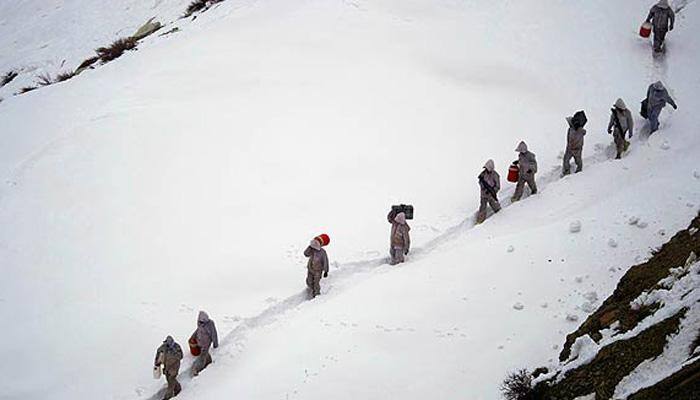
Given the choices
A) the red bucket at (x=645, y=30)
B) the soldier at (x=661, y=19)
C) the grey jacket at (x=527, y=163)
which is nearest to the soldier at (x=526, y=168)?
the grey jacket at (x=527, y=163)

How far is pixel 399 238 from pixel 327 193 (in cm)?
275

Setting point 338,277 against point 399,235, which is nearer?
point 399,235

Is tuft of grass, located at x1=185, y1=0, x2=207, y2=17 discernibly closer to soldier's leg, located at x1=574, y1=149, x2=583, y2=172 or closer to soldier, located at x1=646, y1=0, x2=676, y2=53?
soldier, located at x1=646, y1=0, x2=676, y2=53

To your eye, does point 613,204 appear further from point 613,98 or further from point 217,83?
point 217,83

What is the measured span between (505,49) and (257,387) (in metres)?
12.8

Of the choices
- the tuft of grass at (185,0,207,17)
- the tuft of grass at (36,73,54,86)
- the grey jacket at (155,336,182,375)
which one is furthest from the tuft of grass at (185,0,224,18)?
the grey jacket at (155,336,182,375)

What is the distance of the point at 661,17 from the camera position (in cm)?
1781

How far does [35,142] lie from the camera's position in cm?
1631

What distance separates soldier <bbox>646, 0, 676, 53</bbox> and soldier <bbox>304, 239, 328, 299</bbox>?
12.0 metres

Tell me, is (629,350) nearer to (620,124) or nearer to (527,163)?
(527,163)

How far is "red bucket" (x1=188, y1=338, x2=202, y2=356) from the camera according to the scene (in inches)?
428

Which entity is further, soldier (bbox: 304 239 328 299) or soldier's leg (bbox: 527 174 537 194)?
soldier's leg (bbox: 527 174 537 194)

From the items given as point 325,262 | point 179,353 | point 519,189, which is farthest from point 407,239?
point 179,353

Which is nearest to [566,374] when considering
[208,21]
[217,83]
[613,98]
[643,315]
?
[643,315]
